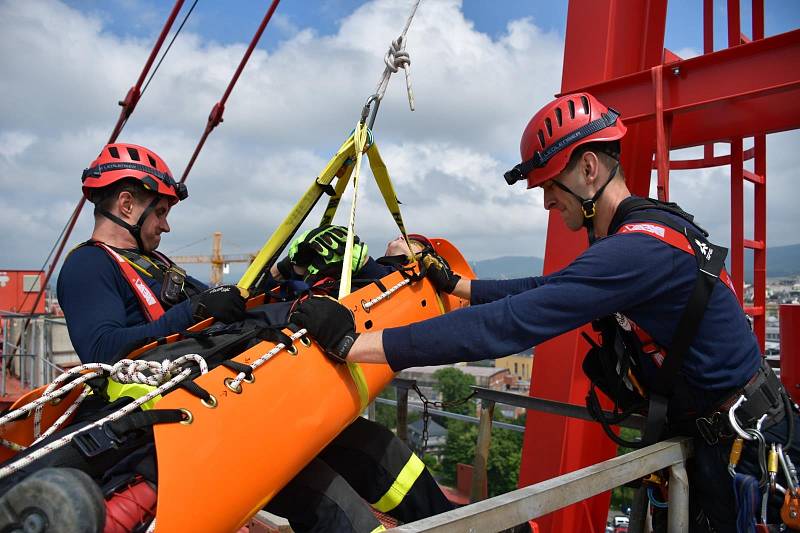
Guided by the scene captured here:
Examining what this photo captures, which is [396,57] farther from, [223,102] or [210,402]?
[223,102]

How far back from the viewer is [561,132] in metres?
2.64

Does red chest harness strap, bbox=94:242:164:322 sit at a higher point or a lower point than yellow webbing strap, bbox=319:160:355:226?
lower

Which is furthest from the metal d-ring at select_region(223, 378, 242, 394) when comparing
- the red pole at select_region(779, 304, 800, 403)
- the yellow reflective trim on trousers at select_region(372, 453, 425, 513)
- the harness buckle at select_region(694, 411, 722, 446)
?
the red pole at select_region(779, 304, 800, 403)

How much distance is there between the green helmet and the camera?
288cm

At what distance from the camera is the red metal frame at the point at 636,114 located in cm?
331

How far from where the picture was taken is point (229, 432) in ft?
6.04

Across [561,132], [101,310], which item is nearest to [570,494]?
[561,132]

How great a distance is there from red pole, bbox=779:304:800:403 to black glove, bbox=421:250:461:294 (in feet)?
9.47

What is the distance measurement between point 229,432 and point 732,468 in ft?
6.26

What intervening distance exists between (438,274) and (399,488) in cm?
110

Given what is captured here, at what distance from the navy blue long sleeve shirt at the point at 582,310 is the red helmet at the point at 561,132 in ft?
2.04

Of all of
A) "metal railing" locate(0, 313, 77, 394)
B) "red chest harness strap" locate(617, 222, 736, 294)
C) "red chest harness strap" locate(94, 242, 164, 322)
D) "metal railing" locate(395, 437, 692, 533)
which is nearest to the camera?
"metal railing" locate(395, 437, 692, 533)

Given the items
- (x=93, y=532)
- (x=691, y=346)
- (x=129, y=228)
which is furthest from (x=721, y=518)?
(x=129, y=228)

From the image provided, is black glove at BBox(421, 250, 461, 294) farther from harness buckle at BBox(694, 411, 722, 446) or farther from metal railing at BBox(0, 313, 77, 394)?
metal railing at BBox(0, 313, 77, 394)
